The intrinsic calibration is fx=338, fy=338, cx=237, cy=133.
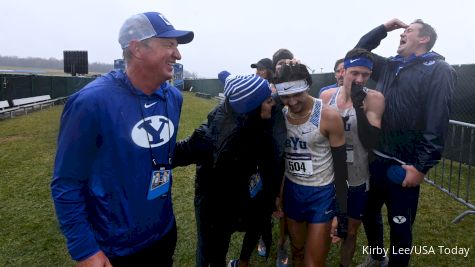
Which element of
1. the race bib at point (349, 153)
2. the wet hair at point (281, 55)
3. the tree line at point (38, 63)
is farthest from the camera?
the tree line at point (38, 63)

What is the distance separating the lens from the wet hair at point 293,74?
273 cm

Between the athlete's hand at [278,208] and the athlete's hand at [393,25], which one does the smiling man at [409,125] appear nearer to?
the athlete's hand at [393,25]

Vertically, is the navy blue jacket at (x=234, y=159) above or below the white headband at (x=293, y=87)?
below

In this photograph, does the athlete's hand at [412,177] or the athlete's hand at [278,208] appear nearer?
the athlete's hand at [412,177]

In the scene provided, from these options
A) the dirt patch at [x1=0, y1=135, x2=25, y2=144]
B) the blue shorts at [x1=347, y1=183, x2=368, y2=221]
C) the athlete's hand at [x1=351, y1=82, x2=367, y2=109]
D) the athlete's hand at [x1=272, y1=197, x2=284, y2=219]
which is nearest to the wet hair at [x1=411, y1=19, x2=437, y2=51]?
the athlete's hand at [x1=351, y1=82, x2=367, y2=109]

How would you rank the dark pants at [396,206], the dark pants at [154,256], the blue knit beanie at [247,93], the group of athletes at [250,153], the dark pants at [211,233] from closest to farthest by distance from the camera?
the group of athletes at [250,153]
the dark pants at [154,256]
the blue knit beanie at [247,93]
the dark pants at [211,233]
the dark pants at [396,206]

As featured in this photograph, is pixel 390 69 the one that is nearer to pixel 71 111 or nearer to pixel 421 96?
pixel 421 96

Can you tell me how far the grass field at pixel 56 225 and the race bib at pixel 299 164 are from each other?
1398 mm

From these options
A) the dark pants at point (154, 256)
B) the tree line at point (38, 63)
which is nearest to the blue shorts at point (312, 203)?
the dark pants at point (154, 256)

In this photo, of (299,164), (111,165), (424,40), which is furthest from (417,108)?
(111,165)

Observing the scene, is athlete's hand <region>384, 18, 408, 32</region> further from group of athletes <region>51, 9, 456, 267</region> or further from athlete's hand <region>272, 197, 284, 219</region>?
athlete's hand <region>272, 197, 284, 219</region>

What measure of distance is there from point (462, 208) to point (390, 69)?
11.6 feet

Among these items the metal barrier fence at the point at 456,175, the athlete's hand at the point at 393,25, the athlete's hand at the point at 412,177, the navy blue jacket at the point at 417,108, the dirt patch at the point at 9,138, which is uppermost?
the athlete's hand at the point at 393,25

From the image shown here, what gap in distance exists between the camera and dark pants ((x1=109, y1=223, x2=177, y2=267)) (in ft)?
6.56
